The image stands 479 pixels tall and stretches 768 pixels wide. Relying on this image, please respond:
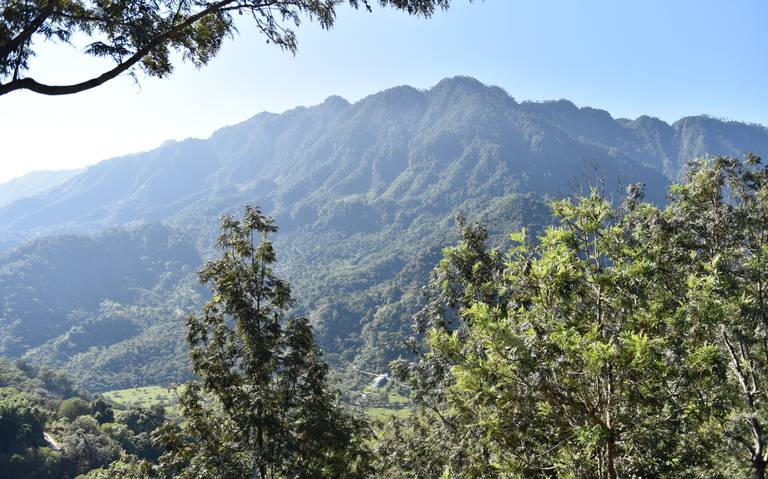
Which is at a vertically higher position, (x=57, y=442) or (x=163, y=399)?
(x=57, y=442)

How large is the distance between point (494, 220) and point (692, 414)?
175 meters

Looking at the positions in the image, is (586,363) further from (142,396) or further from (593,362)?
(142,396)

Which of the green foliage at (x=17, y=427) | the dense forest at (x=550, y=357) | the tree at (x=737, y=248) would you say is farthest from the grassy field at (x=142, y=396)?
the tree at (x=737, y=248)

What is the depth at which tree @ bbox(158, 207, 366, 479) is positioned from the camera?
8.83m

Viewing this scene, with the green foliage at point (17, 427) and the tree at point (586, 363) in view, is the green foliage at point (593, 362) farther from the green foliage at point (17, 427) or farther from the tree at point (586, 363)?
the green foliage at point (17, 427)

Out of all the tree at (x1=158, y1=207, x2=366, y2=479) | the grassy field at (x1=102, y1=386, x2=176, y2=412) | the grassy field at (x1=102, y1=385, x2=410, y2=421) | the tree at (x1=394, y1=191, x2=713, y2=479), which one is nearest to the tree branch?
the tree at (x1=158, y1=207, x2=366, y2=479)

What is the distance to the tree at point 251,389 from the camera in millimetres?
8828

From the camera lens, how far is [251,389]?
888 cm

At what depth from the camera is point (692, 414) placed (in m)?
4.56

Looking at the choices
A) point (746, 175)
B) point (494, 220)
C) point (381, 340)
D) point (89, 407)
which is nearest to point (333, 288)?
point (381, 340)

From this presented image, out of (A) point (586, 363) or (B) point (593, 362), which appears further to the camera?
(A) point (586, 363)

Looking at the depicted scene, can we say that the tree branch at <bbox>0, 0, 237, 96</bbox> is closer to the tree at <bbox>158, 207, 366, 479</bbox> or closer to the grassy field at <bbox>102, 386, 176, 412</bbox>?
the tree at <bbox>158, 207, 366, 479</bbox>

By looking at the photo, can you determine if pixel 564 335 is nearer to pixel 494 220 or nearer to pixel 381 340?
pixel 381 340

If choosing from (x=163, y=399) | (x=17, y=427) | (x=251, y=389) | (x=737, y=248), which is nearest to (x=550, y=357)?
(x=251, y=389)
